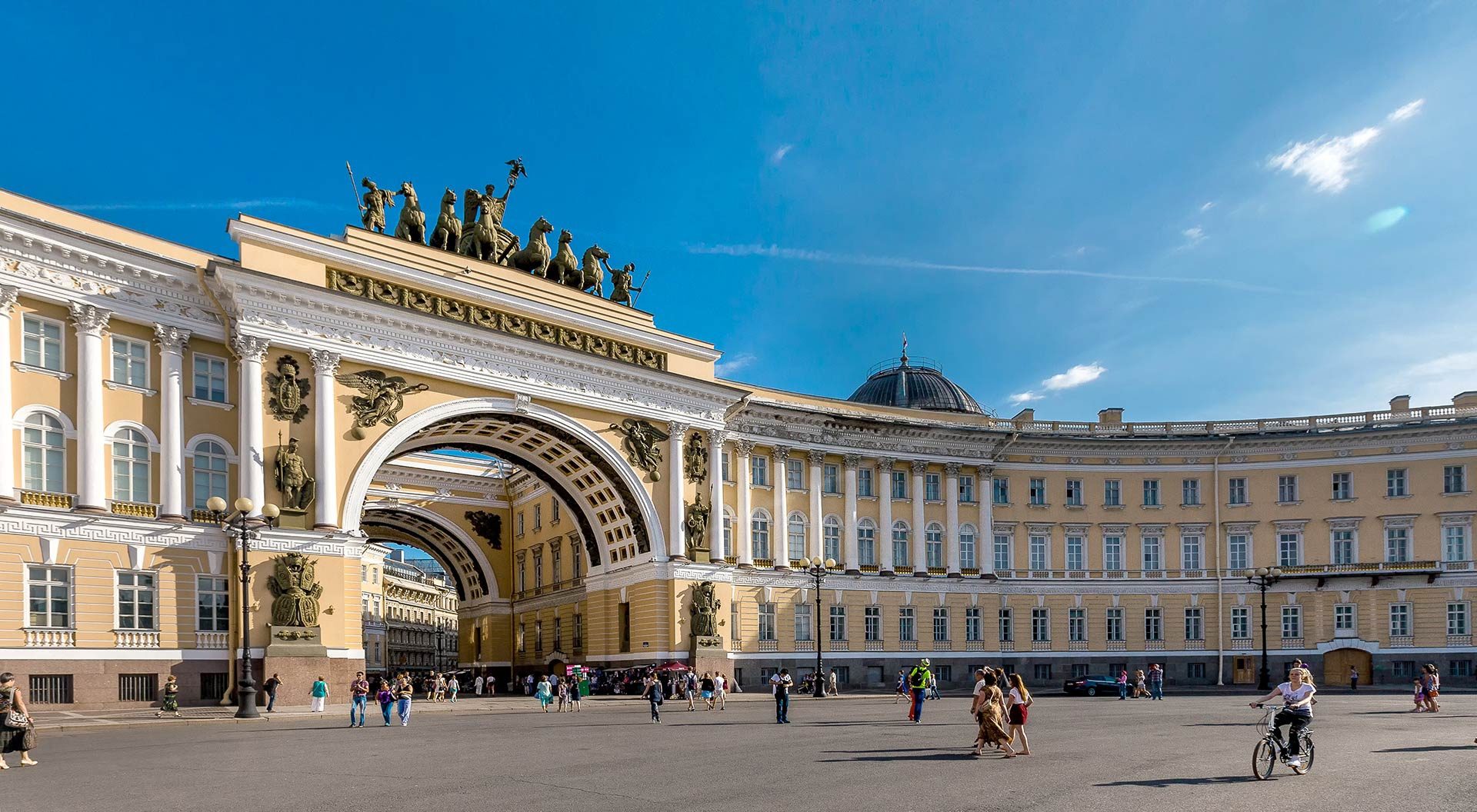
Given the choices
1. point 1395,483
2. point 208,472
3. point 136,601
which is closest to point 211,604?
point 136,601

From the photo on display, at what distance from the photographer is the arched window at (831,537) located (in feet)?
188

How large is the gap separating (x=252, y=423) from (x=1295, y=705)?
106 feet

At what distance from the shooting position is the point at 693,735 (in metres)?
25.9

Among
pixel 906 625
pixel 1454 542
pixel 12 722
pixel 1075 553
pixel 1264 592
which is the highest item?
pixel 12 722

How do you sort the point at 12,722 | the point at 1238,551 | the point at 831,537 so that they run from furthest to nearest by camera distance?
the point at 1238,551 < the point at 831,537 < the point at 12,722

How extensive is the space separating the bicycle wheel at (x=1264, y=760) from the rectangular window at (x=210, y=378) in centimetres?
3334

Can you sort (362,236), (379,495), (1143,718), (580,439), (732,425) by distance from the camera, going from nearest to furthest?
(1143,718) → (362,236) → (580,439) → (732,425) → (379,495)

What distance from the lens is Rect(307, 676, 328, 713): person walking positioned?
105 feet

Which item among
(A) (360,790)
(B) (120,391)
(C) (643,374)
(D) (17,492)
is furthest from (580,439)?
(A) (360,790)

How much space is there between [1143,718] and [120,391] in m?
33.4

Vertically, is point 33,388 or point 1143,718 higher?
point 33,388

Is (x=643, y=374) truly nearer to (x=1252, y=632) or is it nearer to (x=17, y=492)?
(x=17, y=492)

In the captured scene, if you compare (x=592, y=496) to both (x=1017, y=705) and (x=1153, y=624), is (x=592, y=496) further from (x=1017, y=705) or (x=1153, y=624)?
A: (x=1017, y=705)

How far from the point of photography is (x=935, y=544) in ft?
198
